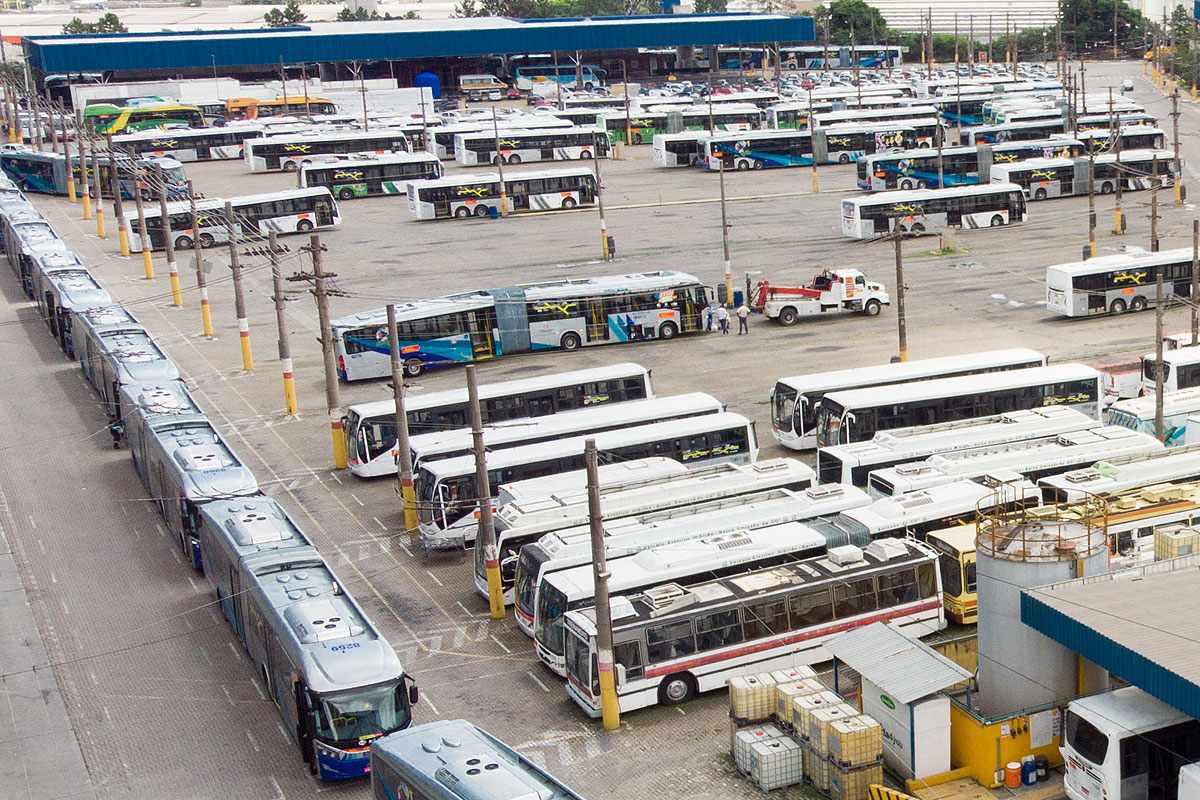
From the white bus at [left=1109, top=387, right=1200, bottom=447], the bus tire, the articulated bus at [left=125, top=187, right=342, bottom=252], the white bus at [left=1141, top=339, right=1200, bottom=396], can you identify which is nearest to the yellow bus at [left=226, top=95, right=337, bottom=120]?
the articulated bus at [left=125, top=187, right=342, bottom=252]

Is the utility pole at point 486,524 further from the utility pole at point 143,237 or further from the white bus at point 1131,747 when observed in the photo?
the utility pole at point 143,237

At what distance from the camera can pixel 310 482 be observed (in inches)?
1781

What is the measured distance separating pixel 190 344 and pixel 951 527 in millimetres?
37788

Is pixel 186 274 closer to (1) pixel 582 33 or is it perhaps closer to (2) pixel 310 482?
(2) pixel 310 482

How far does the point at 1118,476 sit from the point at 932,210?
44272mm

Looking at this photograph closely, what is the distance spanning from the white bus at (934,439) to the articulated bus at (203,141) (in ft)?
290

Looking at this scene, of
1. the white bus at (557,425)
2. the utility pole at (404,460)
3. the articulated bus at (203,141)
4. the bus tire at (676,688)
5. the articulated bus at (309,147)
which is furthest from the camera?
the articulated bus at (203,141)

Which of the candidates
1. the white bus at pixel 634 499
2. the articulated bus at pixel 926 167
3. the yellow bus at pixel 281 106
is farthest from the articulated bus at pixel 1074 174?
the yellow bus at pixel 281 106

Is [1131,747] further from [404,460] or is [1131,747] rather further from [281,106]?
[281,106]

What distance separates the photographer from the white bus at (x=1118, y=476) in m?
35.1

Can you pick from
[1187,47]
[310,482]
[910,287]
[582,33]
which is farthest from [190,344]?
[1187,47]

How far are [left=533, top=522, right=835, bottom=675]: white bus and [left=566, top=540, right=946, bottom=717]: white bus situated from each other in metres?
0.81

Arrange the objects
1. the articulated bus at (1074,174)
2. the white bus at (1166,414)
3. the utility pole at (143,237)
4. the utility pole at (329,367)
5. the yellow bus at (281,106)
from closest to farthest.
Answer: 1. the white bus at (1166,414)
2. the utility pole at (329,367)
3. the utility pole at (143,237)
4. the articulated bus at (1074,174)
5. the yellow bus at (281,106)

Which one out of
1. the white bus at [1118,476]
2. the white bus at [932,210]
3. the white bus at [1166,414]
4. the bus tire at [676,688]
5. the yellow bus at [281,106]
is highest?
the yellow bus at [281,106]
